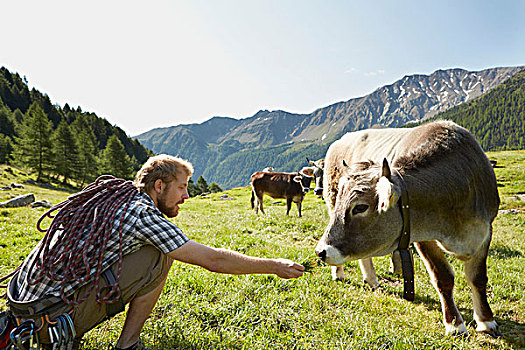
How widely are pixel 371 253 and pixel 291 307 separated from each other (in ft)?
5.89

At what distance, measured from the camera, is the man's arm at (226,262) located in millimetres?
2742

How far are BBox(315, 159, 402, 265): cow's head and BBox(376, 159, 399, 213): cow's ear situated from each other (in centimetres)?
2

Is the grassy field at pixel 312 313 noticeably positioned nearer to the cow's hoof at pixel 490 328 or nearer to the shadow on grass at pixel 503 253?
the cow's hoof at pixel 490 328

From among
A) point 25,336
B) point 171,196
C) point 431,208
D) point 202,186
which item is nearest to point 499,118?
point 202,186

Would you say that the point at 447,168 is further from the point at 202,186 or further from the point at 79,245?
the point at 202,186

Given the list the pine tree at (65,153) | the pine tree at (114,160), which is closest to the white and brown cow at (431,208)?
the pine tree at (65,153)

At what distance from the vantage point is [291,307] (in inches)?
178

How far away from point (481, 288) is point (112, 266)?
5041 millimetres

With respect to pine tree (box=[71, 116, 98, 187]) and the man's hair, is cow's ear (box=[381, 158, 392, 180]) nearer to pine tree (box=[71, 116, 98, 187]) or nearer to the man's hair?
the man's hair

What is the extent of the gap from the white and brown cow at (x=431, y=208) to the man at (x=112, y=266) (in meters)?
0.89

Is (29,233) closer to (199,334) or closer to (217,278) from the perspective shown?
(217,278)

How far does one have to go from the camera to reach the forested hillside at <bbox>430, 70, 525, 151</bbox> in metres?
161

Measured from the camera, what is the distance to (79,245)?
2580 mm

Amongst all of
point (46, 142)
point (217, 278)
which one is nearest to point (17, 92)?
point (46, 142)
